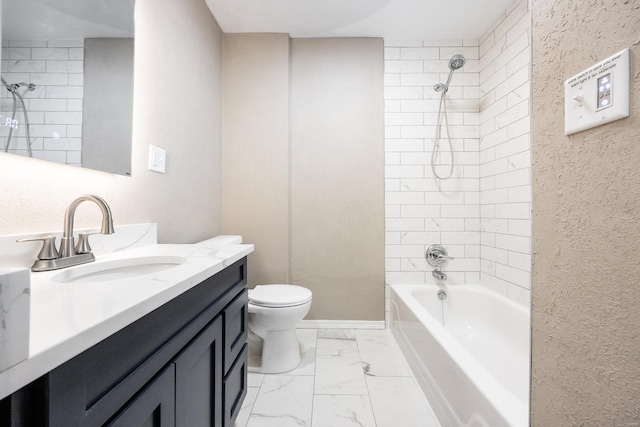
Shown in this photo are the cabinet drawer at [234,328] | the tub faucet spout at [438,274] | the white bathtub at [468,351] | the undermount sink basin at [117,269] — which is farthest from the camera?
the tub faucet spout at [438,274]

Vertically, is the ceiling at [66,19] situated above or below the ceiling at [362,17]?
below

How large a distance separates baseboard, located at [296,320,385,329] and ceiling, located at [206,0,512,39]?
2368 millimetres

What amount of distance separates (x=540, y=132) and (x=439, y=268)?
5.88 ft

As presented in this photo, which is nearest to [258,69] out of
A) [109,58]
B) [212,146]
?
Answer: [212,146]

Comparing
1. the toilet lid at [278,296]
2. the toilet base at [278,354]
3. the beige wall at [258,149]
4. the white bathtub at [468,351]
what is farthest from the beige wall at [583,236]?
the beige wall at [258,149]

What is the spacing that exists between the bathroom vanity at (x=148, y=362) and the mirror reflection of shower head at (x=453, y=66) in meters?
1.99

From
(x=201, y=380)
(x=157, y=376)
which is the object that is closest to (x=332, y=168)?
(x=201, y=380)

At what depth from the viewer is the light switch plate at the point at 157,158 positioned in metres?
1.35

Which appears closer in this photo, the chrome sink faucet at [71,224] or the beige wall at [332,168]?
the chrome sink faucet at [71,224]

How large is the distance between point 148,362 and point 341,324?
1875 millimetres

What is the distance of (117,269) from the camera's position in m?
0.98

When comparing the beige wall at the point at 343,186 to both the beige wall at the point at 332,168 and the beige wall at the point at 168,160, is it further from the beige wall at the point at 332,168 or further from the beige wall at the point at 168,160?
the beige wall at the point at 168,160

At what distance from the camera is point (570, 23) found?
0.56 metres

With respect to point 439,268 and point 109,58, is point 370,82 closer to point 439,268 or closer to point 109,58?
point 439,268
